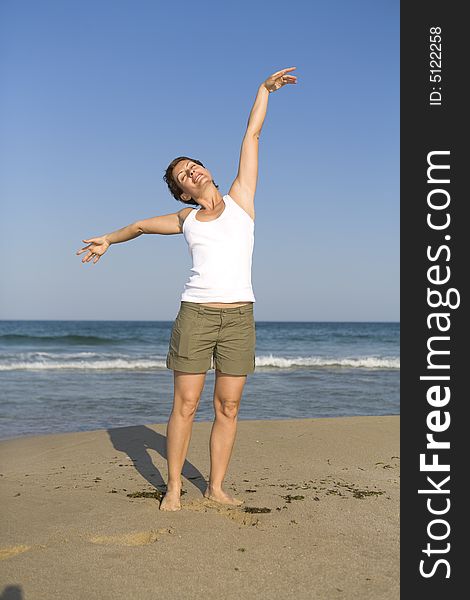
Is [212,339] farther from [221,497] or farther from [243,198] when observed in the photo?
[221,497]

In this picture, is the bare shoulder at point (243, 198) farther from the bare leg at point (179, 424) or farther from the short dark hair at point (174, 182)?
the bare leg at point (179, 424)

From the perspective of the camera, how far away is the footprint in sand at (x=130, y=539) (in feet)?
10.7

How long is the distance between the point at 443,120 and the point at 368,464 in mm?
2879

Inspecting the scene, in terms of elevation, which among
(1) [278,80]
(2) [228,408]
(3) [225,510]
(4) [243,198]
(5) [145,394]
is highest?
(1) [278,80]

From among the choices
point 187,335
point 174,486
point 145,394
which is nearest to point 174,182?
point 187,335

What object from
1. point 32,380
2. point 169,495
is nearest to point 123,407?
point 32,380

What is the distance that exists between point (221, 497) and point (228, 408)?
21.4 inches

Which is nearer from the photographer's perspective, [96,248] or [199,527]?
[199,527]

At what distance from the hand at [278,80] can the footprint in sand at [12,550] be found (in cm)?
290

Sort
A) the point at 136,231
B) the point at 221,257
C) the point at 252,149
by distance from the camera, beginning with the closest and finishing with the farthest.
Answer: the point at 221,257, the point at 252,149, the point at 136,231

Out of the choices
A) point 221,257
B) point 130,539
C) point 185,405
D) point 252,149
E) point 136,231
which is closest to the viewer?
point 130,539

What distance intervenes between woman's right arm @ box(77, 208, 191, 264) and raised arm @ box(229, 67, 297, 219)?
1.14 feet

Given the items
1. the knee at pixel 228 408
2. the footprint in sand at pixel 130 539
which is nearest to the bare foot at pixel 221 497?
the knee at pixel 228 408

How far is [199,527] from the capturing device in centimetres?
349
